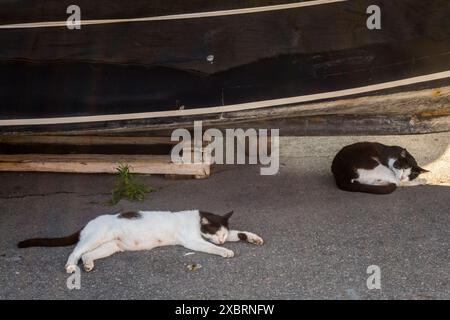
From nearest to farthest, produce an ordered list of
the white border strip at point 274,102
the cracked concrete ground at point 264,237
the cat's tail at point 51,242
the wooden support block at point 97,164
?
the cracked concrete ground at point 264,237 < the cat's tail at point 51,242 < the white border strip at point 274,102 < the wooden support block at point 97,164

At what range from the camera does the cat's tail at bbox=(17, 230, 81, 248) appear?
4652 millimetres

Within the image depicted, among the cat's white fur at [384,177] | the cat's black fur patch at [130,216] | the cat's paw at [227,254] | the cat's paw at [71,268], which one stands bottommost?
the cat's paw at [71,268]

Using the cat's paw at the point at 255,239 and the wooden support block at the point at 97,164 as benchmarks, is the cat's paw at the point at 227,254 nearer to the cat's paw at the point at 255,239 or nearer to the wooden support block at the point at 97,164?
the cat's paw at the point at 255,239

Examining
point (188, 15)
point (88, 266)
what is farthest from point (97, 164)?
point (88, 266)

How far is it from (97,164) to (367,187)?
8.69 feet

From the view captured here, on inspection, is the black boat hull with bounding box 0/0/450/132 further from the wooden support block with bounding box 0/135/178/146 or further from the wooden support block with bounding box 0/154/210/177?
the wooden support block with bounding box 0/135/178/146

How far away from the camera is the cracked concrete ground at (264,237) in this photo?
404cm

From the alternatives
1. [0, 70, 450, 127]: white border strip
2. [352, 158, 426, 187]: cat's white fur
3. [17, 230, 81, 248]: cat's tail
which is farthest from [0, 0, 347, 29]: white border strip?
[17, 230, 81, 248]: cat's tail

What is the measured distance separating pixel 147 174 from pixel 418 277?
3121 millimetres

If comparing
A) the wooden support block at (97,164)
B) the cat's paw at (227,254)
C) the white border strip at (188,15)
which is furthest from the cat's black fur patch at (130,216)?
the white border strip at (188,15)

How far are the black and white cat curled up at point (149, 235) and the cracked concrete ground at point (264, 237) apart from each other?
3.1 inches

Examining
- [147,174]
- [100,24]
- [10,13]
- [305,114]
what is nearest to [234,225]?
[305,114]

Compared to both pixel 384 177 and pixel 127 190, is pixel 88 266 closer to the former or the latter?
pixel 127 190
